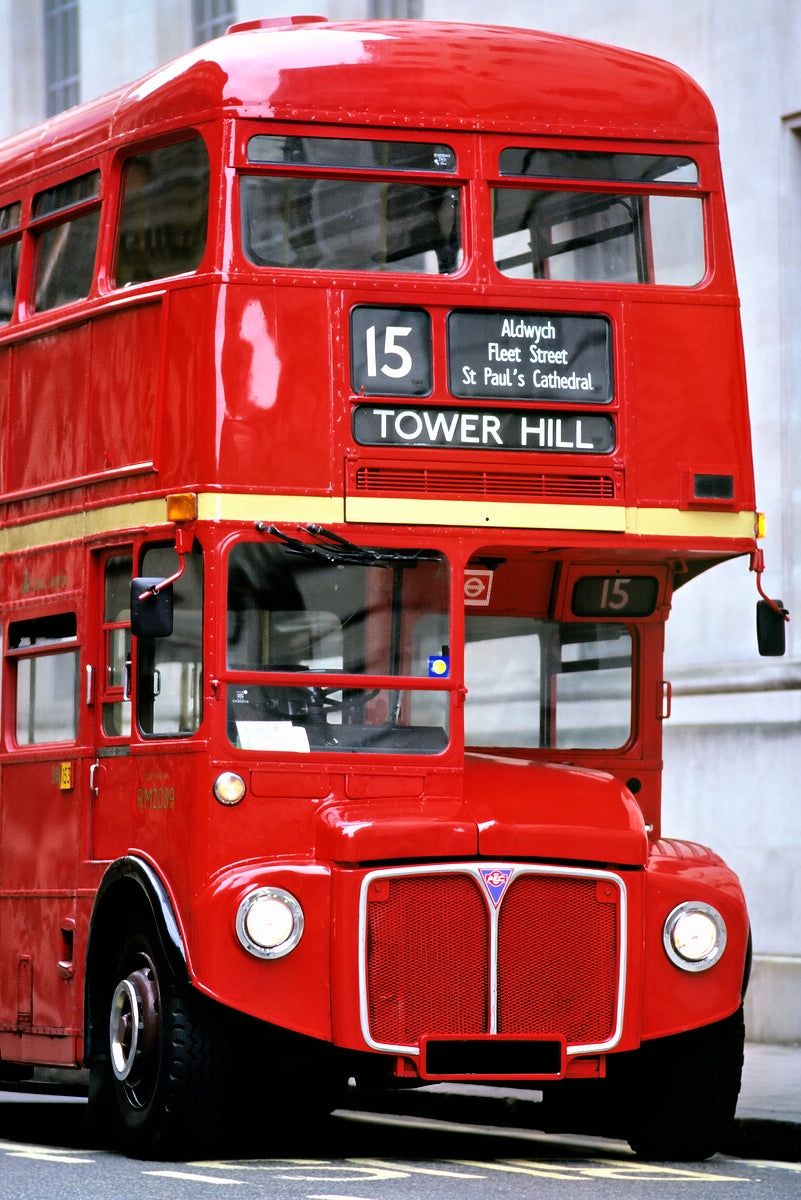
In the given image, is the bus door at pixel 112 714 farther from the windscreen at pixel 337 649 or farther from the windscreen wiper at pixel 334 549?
the windscreen wiper at pixel 334 549

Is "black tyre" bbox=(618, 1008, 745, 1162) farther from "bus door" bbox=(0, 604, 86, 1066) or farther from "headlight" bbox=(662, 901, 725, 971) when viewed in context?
"bus door" bbox=(0, 604, 86, 1066)

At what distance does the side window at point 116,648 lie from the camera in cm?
1052

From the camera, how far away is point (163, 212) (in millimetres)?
10547

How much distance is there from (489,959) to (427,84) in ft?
12.3

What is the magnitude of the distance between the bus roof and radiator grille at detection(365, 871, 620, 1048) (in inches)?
129

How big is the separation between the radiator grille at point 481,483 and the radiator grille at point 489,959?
1677 mm

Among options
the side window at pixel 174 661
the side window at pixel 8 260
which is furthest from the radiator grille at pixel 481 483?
the side window at pixel 8 260

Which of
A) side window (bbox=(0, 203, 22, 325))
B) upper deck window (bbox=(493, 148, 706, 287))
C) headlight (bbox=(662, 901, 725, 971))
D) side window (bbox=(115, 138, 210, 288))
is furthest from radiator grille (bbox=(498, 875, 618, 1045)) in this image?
side window (bbox=(0, 203, 22, 325))

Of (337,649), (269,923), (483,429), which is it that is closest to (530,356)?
(483,429)

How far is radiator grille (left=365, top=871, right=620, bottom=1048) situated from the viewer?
31.1ft

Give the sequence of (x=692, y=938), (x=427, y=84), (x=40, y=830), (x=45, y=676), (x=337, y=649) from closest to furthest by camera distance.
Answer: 1. (x=692, y=938)
2. (x=337, y=649)
3. (x=427, y=84)
4. (x=40, y=830)
5. (x=45, y=676)

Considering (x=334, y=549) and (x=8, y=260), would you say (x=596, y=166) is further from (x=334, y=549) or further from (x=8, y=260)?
(x=8, y=260)

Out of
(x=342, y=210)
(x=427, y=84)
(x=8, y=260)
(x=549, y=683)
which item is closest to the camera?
(x=342, y=210)

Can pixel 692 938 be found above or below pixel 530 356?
below
